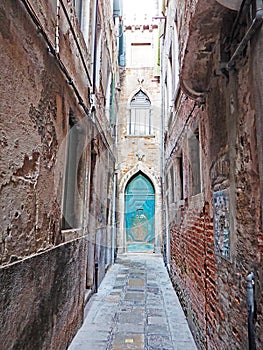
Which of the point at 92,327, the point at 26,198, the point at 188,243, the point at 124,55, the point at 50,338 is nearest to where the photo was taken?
the point at 26,198

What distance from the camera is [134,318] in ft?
14.6

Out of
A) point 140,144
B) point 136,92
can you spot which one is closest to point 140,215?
point 140,144

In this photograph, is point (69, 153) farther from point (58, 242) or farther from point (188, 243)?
point (188, 243)

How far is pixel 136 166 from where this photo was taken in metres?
12.2

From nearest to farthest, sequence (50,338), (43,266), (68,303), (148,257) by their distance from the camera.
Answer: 1. (43,266)
2. (50,338)
3. (68,303)
4. (148,257)

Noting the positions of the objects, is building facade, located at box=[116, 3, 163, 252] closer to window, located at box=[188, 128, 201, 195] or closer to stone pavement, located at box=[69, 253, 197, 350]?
stone pavement, located at box=[69, 253, 197, 350]

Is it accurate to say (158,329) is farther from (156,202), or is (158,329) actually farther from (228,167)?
(156,202)

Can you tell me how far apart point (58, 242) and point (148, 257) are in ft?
27.5

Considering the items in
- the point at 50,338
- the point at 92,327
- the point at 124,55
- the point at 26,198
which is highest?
the point at 124,55

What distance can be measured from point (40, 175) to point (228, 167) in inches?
60.7

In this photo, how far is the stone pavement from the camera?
3572mm

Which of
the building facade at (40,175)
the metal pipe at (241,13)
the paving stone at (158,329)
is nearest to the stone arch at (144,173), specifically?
the building facade at (40,175)

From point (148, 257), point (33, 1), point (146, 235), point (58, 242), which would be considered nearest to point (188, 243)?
point (58, 242)

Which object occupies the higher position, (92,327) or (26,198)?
(26,198)
